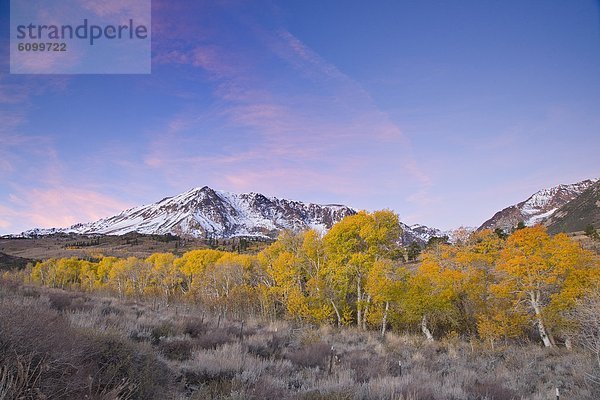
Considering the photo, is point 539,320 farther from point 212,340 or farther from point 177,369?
point 177,369

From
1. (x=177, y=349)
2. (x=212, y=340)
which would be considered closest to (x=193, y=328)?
(x=212, y=340)

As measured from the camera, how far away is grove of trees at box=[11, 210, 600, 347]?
28.1m

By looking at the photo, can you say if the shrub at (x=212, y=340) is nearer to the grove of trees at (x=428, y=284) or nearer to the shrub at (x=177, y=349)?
the shrub at (x=177, y=349)

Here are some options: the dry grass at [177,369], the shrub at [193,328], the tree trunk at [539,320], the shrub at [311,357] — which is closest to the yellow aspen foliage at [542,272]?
the tree trunk at [539,320]

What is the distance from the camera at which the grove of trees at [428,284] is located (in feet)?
92.3

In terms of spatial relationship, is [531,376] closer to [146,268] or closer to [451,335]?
[451,335]

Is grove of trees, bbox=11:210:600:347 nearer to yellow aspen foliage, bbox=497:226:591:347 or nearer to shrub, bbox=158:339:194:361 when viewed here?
yellow aspen foliage, bbox=497:226:591:347

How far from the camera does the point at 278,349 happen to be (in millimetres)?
12258

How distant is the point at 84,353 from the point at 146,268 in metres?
76.9

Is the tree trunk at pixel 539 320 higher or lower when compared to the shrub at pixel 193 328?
lower

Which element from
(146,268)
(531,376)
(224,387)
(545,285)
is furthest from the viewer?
(146,268)

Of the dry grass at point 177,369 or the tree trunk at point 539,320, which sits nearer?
the dry grass at point 177,369

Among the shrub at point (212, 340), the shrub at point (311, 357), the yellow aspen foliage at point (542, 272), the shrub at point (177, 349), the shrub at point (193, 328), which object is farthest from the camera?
the yellow aspen foliage at point (542, 272)

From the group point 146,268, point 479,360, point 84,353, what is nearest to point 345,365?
point 84,353
